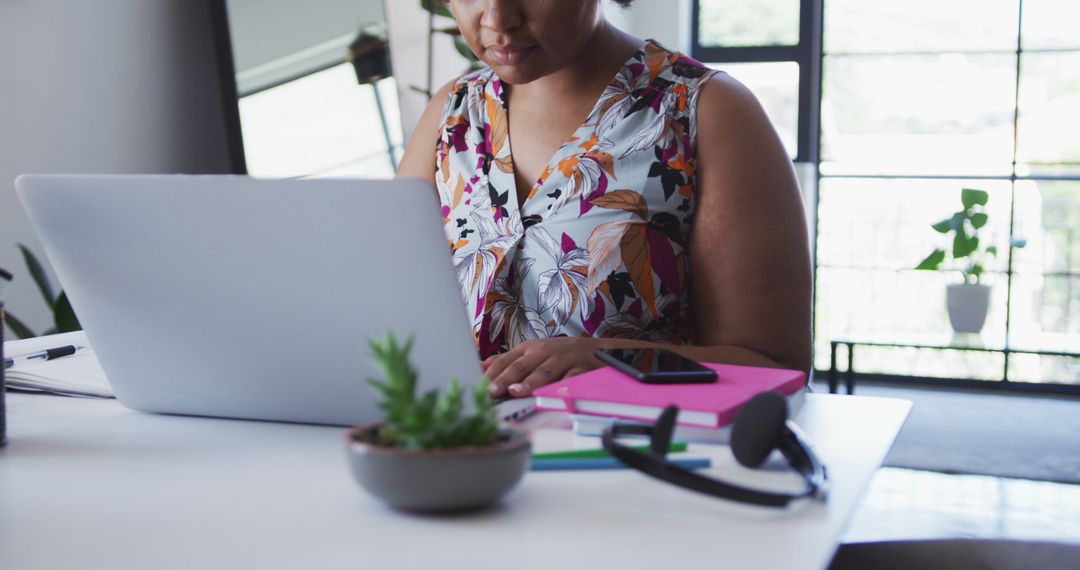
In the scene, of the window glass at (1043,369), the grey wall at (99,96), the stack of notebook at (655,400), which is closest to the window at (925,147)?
the window glass at (1043,369)

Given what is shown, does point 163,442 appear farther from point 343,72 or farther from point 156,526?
point 343,72

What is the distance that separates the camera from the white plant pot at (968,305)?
4.71m

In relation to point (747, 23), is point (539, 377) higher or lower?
lower

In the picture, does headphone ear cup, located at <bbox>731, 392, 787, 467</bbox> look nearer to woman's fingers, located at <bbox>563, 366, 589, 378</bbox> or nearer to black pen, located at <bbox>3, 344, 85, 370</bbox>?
woman's fingers, located at <bbox>563, 366, 589, 378</bbox>

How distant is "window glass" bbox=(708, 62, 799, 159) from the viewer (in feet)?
16.5

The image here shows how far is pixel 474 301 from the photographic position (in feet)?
4.44

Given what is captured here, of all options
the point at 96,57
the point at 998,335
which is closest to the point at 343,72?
the point at 96,57

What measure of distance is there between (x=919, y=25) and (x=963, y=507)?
8.64 ft

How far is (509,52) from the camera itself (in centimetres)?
126

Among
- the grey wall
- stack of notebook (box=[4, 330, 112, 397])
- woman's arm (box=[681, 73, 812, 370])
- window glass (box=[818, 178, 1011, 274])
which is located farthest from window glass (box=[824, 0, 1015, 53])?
stack of notebook (box=[4, 330, 112, 397])

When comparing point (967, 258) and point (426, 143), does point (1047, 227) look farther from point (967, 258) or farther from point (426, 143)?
point (426, 143)

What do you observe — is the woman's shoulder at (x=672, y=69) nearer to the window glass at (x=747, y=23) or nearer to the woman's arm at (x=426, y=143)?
the woman's arm at (x=426, y=143)

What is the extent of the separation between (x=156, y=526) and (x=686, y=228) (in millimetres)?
819

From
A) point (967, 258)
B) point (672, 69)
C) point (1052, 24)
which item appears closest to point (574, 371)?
point (672, 69)
